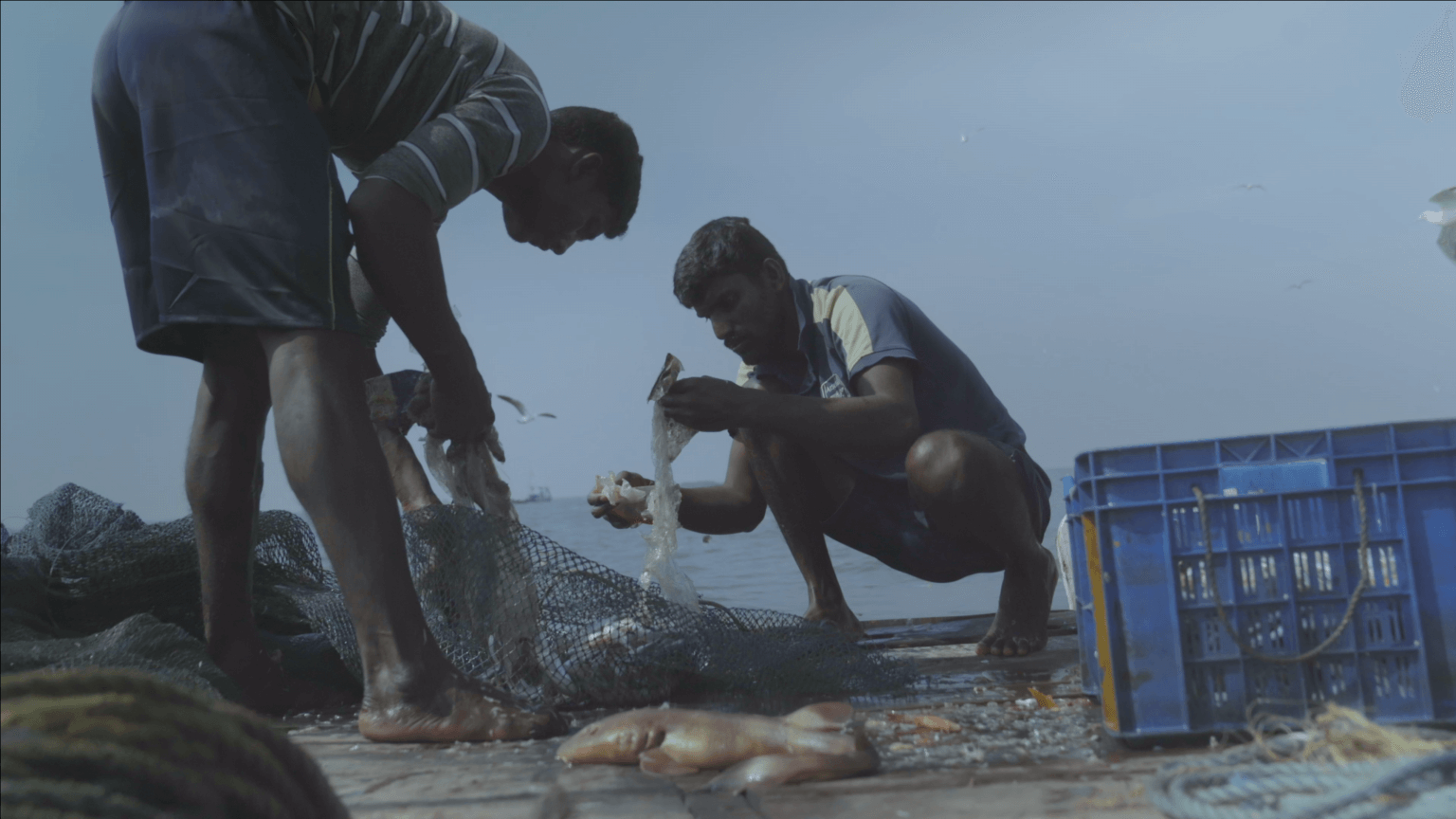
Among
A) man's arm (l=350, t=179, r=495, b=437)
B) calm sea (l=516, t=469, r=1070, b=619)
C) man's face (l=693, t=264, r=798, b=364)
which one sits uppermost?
man's face (l=693, t=264, r=798, b=364)

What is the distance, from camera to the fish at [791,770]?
1562 millimetres

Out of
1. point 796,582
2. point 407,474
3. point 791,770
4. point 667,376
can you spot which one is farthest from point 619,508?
point 796,582

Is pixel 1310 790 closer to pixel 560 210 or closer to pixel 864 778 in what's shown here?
pixel 864 778

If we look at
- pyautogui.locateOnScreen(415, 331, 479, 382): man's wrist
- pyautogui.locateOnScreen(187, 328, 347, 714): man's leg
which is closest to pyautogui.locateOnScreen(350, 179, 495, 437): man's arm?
pyautogui.locateOnScreen(415, 331, 479, 382): man's wrist

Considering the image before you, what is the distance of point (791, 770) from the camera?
5.15ft

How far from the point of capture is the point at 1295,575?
1653mm

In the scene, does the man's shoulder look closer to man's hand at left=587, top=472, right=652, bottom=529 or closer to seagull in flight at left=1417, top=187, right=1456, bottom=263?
man's hand at left=587, top=472, right=652, bottom=529

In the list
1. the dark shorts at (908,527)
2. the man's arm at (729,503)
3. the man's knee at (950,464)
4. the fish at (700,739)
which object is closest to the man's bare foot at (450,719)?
the fish at (700,739)

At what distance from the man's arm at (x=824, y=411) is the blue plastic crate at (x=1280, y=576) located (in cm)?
173

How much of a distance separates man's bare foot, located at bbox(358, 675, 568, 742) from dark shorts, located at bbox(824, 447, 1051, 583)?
80.2 inches

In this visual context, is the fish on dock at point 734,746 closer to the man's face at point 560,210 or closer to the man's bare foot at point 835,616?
the man's face at point 560,210

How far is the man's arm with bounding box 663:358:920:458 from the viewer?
332cm

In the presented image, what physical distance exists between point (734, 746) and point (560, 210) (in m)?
1.76

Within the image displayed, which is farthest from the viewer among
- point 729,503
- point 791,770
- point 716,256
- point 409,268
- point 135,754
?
point 729,503
